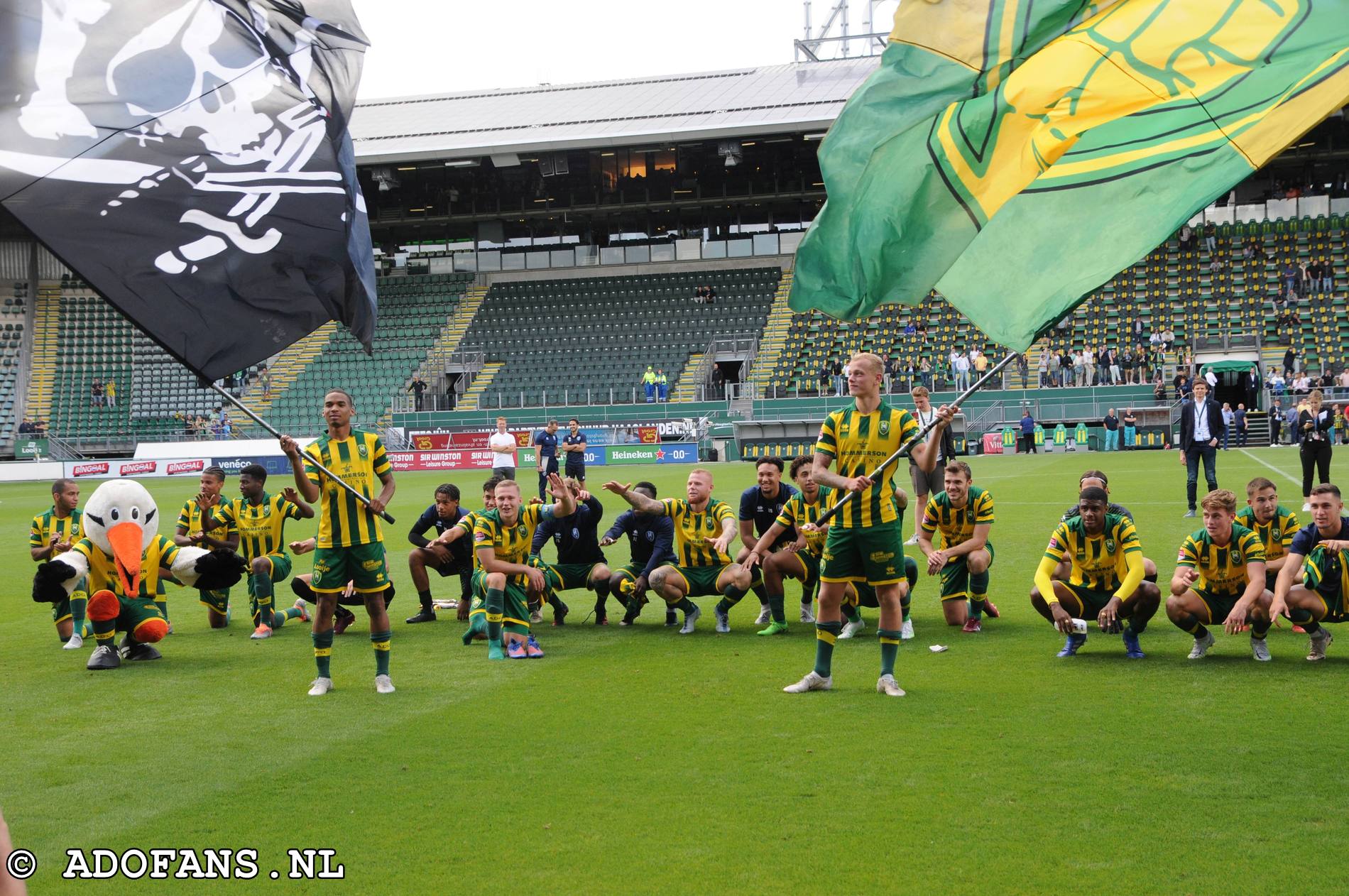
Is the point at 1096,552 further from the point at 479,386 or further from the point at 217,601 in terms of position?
the point at 479,386

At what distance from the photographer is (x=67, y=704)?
855 cm

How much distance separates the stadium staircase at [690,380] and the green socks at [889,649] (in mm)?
38498

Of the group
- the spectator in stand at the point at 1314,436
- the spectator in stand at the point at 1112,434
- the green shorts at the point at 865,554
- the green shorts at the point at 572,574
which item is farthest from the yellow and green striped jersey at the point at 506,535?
the spectator in stand at the point at 1112,434

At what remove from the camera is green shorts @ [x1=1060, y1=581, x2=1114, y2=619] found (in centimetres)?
928

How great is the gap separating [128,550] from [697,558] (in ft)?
16.1

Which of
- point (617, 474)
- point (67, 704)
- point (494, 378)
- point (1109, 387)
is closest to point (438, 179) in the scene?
point (494, 378)

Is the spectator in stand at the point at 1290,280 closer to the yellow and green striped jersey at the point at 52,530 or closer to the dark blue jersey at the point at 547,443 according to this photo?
the dark blue jersey at the point at 547,443

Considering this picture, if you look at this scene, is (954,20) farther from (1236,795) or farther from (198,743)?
(198,743)

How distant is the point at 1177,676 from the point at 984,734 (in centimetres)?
218

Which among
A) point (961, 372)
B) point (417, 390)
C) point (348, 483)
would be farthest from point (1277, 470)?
point (417, 390)

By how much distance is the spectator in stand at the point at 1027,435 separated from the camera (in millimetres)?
38156

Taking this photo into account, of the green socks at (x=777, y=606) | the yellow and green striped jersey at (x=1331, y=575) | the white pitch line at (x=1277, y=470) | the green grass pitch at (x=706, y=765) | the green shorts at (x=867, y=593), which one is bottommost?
the green grass pitch at (x=706, y=765)

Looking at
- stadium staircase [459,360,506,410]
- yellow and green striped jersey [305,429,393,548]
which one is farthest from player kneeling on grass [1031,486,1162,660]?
stadium staircase [459,360,506,410]

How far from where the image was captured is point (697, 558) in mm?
11367
